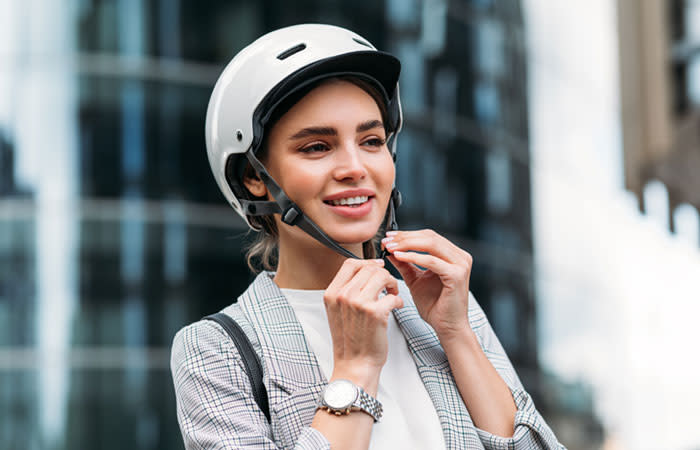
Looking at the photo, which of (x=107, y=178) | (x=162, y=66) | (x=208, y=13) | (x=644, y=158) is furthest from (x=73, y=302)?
(x=644, y=158)

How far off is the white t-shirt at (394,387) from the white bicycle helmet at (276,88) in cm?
23

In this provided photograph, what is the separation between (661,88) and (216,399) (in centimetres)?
1289

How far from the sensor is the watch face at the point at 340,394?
237 cm

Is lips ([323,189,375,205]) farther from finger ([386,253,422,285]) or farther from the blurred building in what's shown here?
the blurred building

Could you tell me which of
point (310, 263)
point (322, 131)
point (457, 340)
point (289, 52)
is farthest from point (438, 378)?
point (289, 52)

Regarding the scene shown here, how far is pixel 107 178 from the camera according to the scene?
558 inches

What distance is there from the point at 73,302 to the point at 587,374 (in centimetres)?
1335

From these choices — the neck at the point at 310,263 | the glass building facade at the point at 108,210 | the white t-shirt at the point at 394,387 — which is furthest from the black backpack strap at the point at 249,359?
the glass building facade at the point at 108,210

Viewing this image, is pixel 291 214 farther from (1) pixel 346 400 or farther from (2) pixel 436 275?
(1) pixel 346 400

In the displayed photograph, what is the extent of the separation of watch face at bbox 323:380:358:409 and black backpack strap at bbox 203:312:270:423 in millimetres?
234

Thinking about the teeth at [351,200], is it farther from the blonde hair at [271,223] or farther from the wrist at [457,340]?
the wrist at [457,340]

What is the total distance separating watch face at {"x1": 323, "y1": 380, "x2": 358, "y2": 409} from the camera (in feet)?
7.79

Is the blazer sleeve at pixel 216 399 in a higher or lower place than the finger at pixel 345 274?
lower

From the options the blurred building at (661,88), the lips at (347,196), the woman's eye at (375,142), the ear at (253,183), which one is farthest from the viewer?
the blurred building at (661,88)
